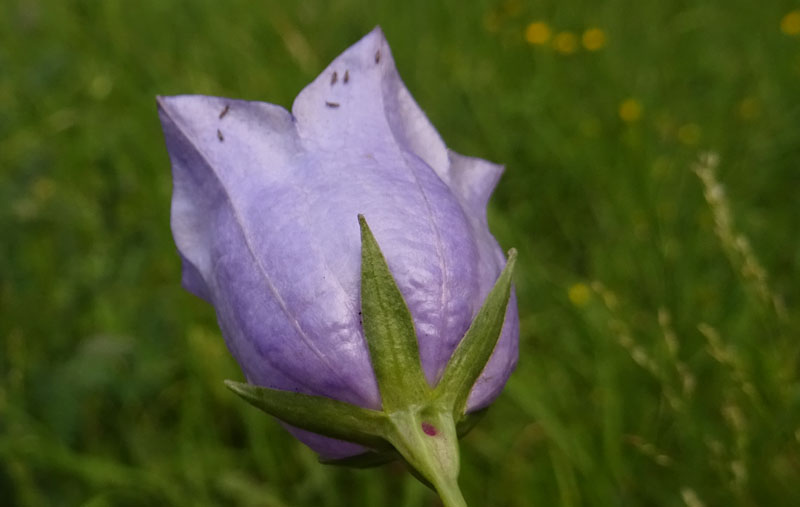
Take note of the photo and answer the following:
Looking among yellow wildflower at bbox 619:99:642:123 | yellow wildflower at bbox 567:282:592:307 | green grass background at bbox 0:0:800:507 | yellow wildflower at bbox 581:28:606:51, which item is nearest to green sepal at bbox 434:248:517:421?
green grass background at bbox 0:0:800:507

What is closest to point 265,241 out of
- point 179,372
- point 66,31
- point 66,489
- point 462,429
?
point 462,429

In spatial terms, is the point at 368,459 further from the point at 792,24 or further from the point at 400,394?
the point at 792,24

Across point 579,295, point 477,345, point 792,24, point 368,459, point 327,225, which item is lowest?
point 579,295

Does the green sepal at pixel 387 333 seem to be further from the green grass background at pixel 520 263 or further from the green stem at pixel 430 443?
the green grass background at pixel 520 263

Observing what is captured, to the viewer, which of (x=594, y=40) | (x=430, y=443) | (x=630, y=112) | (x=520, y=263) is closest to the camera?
(x=430, y=443)

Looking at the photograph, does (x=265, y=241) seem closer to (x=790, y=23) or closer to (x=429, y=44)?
(x=429, y=44)

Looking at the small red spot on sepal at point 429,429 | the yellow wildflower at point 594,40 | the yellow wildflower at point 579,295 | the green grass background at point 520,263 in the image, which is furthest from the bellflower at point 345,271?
the yellow wildflower at point 594,40

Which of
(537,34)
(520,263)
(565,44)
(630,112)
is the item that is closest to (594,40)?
(565,44)
